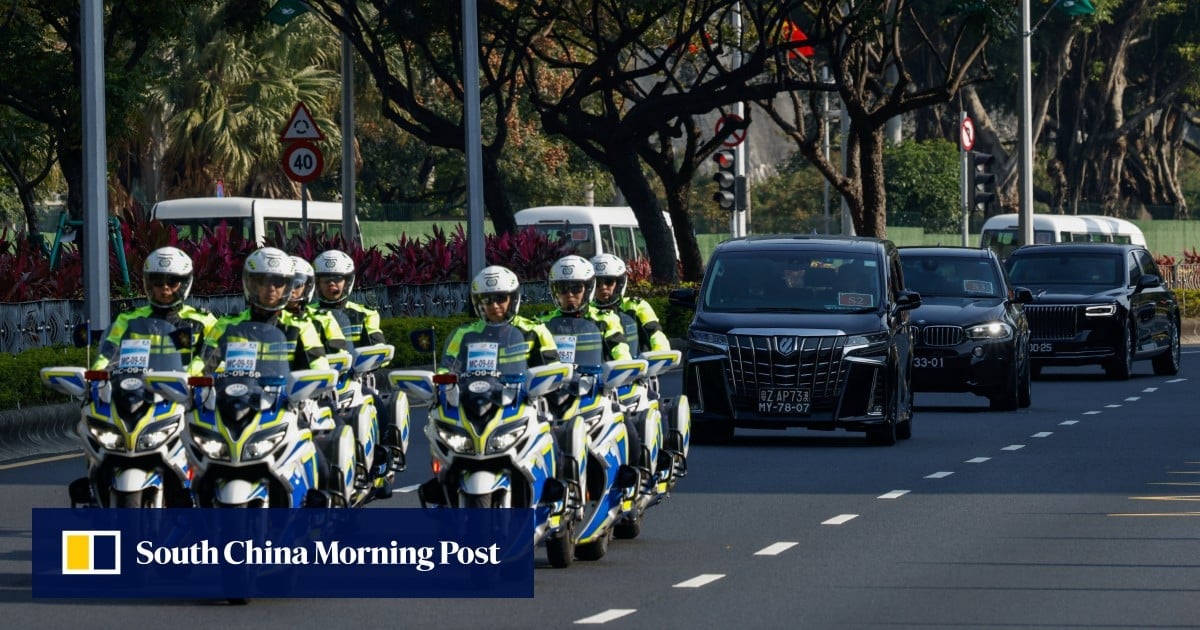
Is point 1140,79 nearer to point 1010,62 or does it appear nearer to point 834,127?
point 1010,62

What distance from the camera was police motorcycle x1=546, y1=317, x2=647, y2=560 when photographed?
39.4ft

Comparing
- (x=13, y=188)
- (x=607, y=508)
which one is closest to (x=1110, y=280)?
(x=607, y=508)

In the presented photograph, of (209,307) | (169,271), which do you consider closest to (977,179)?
(209,307)

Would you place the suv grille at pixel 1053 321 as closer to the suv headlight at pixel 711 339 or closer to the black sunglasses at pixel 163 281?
the suv headlight at pixel 711 339

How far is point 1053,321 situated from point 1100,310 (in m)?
0.60

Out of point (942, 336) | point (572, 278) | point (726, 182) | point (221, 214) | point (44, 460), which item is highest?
point (726, 182)

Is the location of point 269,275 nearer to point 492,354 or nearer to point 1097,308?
point 492,354

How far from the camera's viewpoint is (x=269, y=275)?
11367 mm

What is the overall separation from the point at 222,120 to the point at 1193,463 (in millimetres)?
39123

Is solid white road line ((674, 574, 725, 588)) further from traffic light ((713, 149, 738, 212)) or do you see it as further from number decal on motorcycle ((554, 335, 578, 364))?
traffic light ((713, 149, 738, 212))

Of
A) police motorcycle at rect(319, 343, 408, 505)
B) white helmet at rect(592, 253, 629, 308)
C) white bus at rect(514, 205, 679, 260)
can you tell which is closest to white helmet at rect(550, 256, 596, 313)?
white helmet at rect(592, 253, 629, 308)

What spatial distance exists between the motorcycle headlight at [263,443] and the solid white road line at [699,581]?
1.96 m

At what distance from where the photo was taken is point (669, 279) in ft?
137

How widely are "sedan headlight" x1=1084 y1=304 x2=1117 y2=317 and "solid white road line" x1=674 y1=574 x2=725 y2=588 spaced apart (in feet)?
62.5
